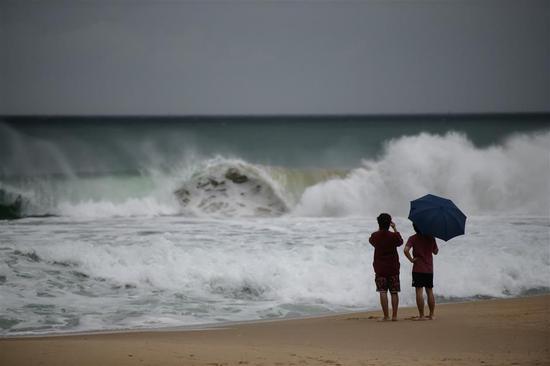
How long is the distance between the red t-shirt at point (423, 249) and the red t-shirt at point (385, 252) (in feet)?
0.57

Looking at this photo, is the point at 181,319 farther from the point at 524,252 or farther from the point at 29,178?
the point at 29,178

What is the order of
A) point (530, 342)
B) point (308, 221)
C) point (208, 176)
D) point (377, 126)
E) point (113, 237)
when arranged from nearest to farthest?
1. point (530, 342)
2. point (113, 237)
3. point (308, 221)
4. point (208, 176)
5. point (377, 126)

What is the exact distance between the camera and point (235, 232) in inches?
556

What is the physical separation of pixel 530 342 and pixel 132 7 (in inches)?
421

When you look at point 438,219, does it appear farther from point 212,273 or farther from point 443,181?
point 443,181

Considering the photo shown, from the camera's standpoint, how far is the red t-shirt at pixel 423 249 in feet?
25.1

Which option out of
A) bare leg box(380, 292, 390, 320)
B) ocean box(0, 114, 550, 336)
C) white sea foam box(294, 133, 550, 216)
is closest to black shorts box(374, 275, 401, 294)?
bare leg box(380, 292, 390, 320)

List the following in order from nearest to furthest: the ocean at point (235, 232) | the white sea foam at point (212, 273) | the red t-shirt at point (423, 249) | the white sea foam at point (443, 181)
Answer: the red t-shirt at point (423, 249) → the white sea foam at point (212, 273) → the ocean at point (235, 232) → the white sea foam at point (443, 181)

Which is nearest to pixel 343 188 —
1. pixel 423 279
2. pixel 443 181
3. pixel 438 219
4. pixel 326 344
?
pixel 443 181

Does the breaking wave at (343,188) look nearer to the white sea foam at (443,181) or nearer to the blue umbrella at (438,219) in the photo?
the white sea foam at (443,181)

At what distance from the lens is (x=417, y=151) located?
822 inches

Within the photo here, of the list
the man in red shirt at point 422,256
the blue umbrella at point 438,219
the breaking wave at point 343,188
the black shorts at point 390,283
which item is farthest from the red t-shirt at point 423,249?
the breaking wave at point 343,188

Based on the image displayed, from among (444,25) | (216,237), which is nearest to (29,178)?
(216,237)

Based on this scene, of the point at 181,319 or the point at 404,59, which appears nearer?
the point at 181,319
